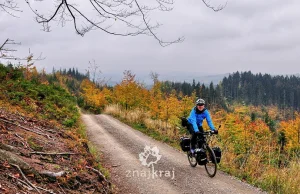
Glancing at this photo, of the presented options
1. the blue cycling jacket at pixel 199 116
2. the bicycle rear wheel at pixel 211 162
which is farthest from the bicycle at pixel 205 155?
the blue cycling jacket at pixel 199 116

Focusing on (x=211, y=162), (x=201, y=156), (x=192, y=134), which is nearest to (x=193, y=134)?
(x=192, y=134)

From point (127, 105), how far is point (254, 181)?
1479cm

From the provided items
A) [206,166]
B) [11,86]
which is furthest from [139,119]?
[206,166]

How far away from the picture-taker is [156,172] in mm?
7852

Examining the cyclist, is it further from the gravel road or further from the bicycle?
the gravel road

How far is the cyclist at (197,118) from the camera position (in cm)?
765

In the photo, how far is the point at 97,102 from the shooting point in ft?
99.8

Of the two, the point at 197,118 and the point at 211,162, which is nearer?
the point at 211,162

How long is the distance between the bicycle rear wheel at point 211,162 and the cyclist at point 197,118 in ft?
1.81

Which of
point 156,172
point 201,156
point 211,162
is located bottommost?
point 156,172

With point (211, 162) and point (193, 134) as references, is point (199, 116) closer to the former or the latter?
point (193, 134)

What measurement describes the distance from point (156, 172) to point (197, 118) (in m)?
1.89

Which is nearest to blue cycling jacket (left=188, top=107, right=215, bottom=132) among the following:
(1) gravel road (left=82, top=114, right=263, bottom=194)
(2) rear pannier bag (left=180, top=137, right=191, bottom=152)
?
(2) rear pannier bag (left=180, top=137, right=191, bottom=152)

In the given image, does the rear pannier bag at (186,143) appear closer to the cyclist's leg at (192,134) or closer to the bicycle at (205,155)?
the cyclist's leg at (192,134)
